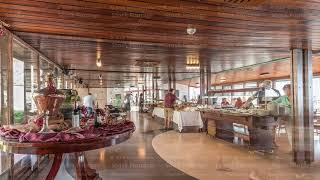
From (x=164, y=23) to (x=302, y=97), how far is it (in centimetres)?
370

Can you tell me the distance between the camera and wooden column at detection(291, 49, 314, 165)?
553 cm

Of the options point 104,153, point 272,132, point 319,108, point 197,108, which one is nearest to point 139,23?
point 104,153

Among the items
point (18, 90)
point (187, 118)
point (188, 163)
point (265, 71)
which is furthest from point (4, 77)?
point (265, 71)

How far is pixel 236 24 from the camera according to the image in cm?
378

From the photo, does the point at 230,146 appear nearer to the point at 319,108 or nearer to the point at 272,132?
the point at 272,132

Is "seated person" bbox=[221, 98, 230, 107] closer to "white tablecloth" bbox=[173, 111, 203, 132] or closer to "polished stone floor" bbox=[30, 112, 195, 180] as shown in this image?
"white tablecloth" bbox=[173, 111, 203, 132]

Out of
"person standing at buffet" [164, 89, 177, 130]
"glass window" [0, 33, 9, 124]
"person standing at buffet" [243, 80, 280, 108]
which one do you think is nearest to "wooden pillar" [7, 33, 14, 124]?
"glass window" [0, 33, 9, 124]

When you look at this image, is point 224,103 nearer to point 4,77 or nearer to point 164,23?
point 164,23

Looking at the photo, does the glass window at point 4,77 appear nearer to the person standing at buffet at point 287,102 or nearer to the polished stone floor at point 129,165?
the polished stone floor at point 129,165

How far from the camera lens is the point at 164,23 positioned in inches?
146

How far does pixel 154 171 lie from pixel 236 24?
2.76 meters

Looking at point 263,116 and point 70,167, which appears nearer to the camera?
point 70,167

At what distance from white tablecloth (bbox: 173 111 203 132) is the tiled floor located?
1719 mm

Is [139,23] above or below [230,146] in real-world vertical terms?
above
